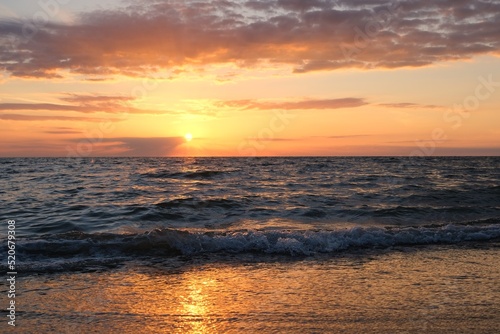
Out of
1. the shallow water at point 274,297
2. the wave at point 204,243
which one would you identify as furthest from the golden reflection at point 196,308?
the wave at point 204,243

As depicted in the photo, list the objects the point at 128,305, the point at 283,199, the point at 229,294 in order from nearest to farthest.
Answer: the point at 128,305, the point at 229,294, the point at 283,199

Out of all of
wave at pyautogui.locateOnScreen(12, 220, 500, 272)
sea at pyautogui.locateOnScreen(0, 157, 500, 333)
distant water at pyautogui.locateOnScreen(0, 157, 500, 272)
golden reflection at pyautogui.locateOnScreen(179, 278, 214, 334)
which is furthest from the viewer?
distant water at pyautogui.locateOnScreen(0, 157, 500, 272)

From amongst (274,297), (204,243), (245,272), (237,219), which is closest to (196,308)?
(274,297)

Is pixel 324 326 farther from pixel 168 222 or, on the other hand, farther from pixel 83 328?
pixel 168 222

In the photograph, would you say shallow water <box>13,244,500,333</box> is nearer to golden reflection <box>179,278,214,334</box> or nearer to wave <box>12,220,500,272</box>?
golden reflection <box>179,278,214,334</box>

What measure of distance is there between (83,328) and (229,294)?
100 inches

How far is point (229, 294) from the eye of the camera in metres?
7.77

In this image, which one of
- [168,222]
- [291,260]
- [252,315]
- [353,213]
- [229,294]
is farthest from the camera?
[353,213]

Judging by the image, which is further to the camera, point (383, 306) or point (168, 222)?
point (168, 222)

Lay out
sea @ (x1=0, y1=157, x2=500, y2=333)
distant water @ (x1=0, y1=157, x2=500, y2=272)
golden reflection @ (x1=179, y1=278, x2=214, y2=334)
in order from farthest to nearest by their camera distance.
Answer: distant water @ (x1=0, y1=157, x2=500, y2=272) → sea @ (x1=0, y1=157, x2=500, y2=333) → golden reflection @ (x1=179, y1=278, x2=214, y2=334)

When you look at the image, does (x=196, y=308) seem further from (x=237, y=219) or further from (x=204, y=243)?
(x=237, y=219)

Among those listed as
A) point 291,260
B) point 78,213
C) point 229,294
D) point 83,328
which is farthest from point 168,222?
point 83,328

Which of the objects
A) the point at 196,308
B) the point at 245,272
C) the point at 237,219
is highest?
the point at 196,308

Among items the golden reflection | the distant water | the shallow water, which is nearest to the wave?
the distant water
